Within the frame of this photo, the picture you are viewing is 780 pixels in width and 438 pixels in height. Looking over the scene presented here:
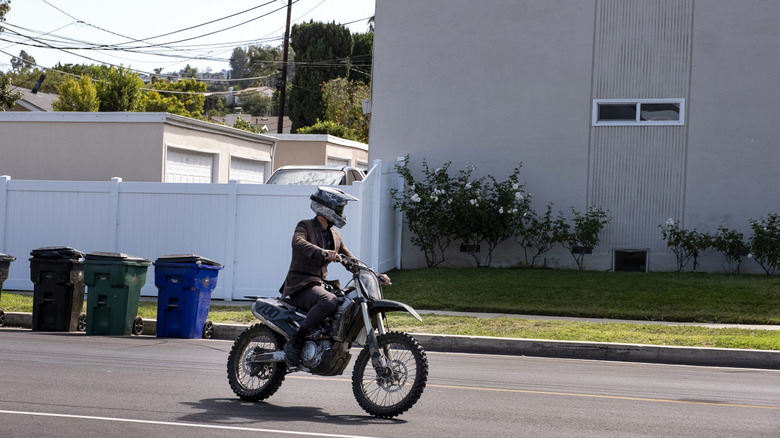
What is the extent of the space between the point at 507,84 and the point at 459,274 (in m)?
4.61

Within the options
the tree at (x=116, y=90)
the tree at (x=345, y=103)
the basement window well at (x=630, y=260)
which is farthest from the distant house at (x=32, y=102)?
the basement window well at (x=630, y=260)

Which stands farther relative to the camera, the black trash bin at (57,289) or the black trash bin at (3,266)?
the black trash bin at (3,266)

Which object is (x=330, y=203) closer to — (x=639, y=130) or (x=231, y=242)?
(x=231, y=242)

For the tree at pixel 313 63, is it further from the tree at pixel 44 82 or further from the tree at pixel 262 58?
the tree at pixel 262 58

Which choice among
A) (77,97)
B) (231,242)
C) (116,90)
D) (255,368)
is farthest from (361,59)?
(255,368)

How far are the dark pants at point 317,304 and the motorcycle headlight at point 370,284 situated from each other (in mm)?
336

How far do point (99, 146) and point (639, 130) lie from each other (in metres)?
13.0

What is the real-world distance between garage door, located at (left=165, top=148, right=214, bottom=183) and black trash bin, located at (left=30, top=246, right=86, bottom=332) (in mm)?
9452

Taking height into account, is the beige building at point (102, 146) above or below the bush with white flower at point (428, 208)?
above

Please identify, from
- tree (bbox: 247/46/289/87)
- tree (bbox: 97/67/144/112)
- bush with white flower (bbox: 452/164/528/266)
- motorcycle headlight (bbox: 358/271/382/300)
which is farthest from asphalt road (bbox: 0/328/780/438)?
tree (bbox: 247/46/289/87)

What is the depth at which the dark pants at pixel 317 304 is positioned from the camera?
25.7ft

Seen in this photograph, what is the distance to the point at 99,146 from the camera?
76.1 feet

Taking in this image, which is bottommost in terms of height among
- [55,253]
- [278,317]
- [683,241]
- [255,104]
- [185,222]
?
[278,317]

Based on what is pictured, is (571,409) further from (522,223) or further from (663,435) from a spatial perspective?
(522,223)
